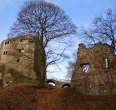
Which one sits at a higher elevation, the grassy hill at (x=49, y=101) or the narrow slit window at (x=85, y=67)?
the narrow slit window at (x=85, y=67)

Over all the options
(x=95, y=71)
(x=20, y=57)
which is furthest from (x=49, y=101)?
(x=20, y=57)

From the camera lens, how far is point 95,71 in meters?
28.3

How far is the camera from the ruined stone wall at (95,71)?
2606 cm

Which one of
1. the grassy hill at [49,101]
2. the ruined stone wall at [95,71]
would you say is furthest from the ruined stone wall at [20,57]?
the grassy hill at [49,101]

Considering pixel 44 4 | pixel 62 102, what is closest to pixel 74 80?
pixel 44 4

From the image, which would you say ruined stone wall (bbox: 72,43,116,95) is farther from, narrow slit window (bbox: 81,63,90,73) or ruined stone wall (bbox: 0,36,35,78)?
ruined stone wall (bbox: 0,36,35,78)

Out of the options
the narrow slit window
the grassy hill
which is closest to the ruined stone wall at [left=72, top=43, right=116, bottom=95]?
the narrow slit window

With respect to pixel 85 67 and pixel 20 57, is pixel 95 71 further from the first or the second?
pixel 20 57

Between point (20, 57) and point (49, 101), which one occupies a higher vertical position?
point (20, 57)

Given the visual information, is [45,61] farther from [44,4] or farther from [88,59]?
[88,59]

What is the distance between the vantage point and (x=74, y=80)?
30781 mm

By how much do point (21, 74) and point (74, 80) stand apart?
10.4 m

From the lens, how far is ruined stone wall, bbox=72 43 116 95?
2606 cm

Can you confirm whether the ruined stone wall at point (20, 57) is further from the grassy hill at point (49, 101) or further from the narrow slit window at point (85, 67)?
the grassy hill at point (49, 101)
